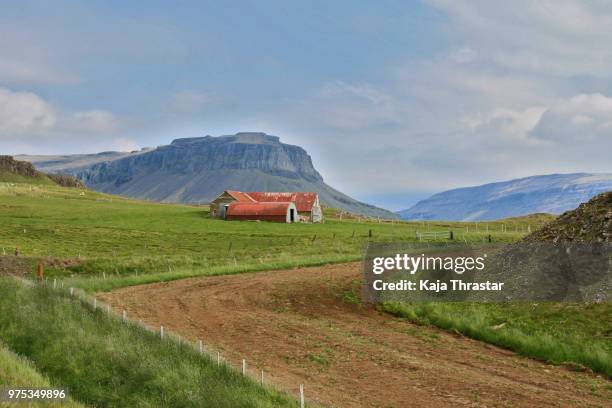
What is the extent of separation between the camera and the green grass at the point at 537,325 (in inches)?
798

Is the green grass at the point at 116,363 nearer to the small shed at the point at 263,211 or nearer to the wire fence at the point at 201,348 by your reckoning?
the wire fence at the point at 201,348

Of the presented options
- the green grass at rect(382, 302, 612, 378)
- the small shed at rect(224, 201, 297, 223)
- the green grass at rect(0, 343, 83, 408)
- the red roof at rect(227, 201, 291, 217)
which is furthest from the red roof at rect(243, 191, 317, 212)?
the green grass at rect(0, 343, 83, 408)

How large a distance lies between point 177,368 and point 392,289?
16568mm

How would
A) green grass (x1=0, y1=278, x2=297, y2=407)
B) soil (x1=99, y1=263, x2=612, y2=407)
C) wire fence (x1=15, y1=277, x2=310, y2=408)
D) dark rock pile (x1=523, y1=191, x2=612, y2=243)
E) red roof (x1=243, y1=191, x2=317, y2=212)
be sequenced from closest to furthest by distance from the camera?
green grass (x1=0, y1=278, x2=297, y2=407) < wire fence (x1=15, y1=277, x2=310, y2=408) < soil (x1=99, y1=263, x2=612, y2=407) < dark rock pile (x1=523, y1=191, x2=612, y2=243) < red roof (x1=243, y1=191, x2=317, y2=212)

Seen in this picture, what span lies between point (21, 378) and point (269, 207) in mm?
86279

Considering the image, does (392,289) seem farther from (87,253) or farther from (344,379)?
(87,253)

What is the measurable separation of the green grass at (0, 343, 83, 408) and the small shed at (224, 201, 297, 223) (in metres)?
82.0

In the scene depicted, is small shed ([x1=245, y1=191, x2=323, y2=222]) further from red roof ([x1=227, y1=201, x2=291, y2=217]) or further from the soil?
the soil

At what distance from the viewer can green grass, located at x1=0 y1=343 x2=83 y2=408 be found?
51.2 ft

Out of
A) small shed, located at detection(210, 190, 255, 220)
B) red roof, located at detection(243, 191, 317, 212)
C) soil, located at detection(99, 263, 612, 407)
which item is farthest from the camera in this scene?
red roof, located at detection(243, 191, 317, 212)

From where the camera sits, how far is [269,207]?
103625 millimetres

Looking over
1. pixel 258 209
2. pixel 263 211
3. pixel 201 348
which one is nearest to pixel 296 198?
pixel 258 209

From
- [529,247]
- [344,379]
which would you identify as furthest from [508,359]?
[529,247]

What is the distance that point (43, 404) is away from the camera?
15.2 m
